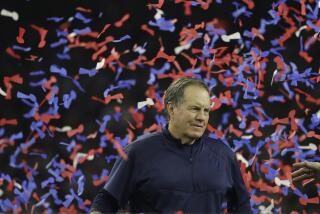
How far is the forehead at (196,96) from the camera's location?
96.1 inches

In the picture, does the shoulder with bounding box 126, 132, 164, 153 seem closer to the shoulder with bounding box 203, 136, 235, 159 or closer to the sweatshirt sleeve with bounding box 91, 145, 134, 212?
the sweatshirt sleeve with bounding box 91, 145, 134, 212

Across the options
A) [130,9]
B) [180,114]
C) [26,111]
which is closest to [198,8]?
[130,9]

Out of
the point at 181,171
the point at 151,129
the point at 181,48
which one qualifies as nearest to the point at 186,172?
the point at 181,171

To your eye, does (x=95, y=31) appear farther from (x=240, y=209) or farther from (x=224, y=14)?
(x=240, y=209)

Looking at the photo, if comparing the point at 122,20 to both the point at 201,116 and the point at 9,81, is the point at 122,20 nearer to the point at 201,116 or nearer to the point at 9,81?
the point at 9,81

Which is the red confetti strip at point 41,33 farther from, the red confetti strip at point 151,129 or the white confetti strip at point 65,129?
the red confetti strip at point 151,129

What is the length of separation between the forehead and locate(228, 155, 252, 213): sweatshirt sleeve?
29cm

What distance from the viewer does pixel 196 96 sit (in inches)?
96.7

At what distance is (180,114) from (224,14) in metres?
2.87

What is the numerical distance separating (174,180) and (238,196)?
0.28 meters

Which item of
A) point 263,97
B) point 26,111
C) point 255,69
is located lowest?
point 26,111

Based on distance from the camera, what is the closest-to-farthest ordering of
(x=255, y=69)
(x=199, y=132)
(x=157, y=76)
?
(x=199, y=132) < (x=255, y=69) < (x=157, y=76)

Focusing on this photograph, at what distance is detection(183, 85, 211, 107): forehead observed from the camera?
244 cm

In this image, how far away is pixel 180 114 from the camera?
2.47 metres
